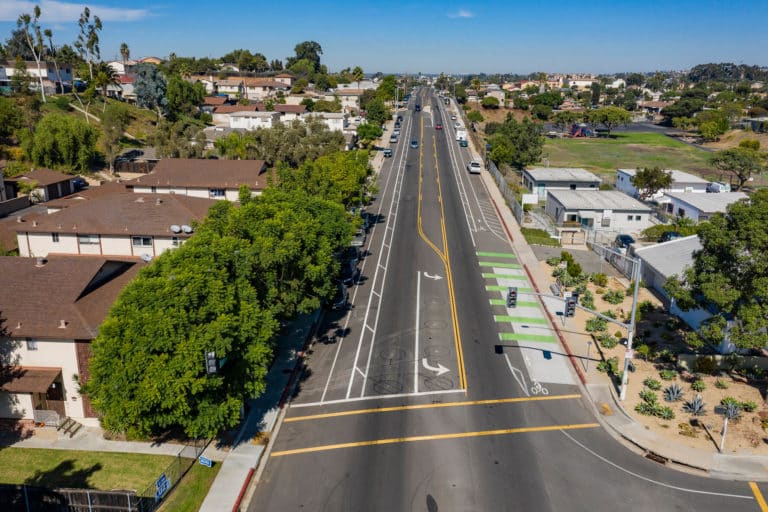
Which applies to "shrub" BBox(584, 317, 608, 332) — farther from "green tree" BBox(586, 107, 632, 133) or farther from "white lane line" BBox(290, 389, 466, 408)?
"green tree" BBox(586, 107, 632, 133)

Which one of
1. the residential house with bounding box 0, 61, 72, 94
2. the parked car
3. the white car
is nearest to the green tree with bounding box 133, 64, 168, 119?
the residential house with bounding box 0, 61, 72, 94

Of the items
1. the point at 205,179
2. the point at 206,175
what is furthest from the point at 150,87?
the point at 205,179

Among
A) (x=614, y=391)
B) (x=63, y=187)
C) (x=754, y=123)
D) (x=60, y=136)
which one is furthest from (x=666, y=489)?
(x=754, y=123)

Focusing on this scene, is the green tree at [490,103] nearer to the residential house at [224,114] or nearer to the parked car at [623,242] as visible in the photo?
the residential house at [224,114]

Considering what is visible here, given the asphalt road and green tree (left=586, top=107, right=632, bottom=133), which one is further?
green tree (left=586, top=107, right=632, bottom=133)

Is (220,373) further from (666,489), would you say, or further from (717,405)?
(717,405)
